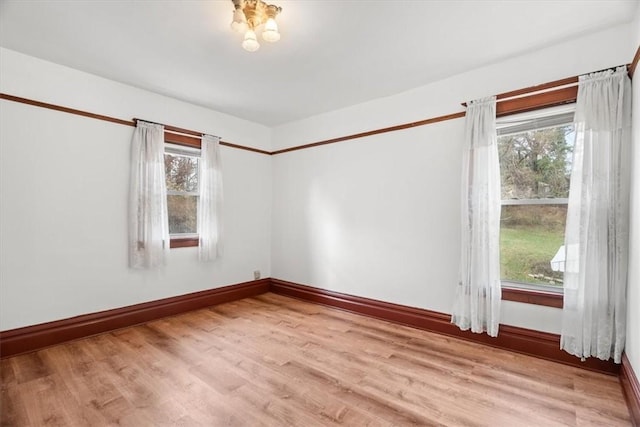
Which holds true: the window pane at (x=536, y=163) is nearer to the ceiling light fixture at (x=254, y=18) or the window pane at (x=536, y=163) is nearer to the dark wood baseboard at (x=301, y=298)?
the dark wood baseboard at (x=301, y=298)

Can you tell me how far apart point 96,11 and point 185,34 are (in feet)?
1.83

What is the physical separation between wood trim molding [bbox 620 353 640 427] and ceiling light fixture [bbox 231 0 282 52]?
3034 mm

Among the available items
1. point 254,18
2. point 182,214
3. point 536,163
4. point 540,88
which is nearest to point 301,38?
point 254,18

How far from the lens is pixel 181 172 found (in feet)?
12.2

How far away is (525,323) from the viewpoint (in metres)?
2.54

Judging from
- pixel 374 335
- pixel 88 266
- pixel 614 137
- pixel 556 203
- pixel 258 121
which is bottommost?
pixel 374 335

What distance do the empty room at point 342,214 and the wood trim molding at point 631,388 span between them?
1.0 inches

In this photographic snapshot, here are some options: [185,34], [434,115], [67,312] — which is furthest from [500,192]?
[67,312]

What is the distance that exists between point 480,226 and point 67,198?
3.82 meters

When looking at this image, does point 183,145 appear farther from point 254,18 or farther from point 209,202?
point 254,18

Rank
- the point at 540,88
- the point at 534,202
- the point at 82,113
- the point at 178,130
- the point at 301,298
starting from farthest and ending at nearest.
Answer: the point at 301,298
the point at 178,130
the point at 82,113
the point at 534,202
the point at 540,88

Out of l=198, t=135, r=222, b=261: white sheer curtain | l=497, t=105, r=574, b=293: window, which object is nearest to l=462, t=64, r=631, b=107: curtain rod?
l=497, t=105, r=574, b=293: window

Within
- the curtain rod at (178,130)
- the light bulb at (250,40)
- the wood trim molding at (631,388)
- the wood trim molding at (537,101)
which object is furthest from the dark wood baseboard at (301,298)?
the light bulb at (250,40)

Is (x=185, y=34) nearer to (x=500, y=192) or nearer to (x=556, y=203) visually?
(x=500, y=192)
